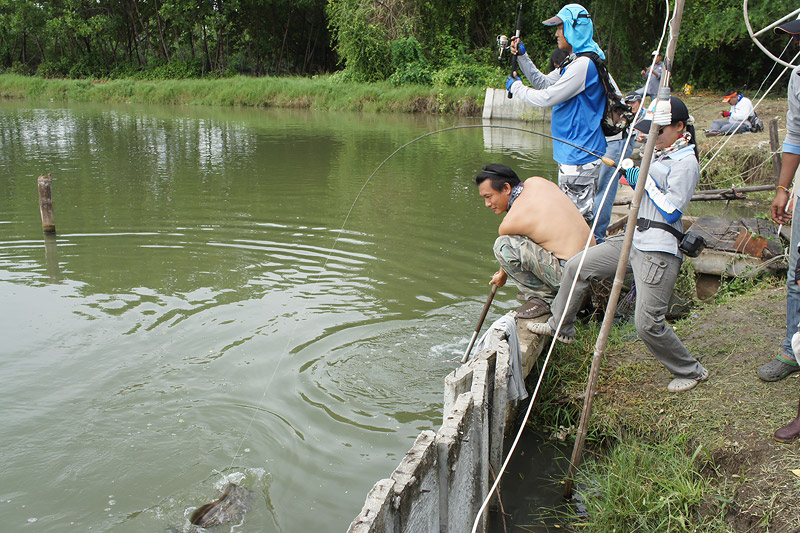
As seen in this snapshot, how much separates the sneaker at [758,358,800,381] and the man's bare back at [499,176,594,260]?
1.47m

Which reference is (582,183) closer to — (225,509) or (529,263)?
(529,263)

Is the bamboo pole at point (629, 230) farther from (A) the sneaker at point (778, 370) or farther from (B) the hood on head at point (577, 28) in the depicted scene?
(B) the hood on head at point (577, 28)

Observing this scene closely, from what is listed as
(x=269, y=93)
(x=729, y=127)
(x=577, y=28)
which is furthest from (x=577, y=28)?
(x=269, y=93)

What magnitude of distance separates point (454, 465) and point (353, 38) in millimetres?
28461

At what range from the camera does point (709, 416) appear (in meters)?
3.76

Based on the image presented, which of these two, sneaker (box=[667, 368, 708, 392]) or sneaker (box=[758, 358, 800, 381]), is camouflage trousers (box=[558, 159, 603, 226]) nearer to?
sneaker (box=[667, 368, 708, 392])

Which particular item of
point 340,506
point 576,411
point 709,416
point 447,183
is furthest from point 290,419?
point 447,183

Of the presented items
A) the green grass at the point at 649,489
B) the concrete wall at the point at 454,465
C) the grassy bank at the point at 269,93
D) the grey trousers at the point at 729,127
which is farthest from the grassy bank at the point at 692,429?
the grassy bank at the point at 269,93

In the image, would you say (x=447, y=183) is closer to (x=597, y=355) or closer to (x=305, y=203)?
(x=305, y=203)

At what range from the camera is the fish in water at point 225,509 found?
3.73m

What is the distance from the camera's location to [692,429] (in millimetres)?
3730

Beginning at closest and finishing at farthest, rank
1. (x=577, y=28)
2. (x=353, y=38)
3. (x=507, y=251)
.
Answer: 1. (x=507, y=251)
2. (x=577, y=28)
3. (x=353, y=38)

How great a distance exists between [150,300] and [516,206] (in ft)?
13.0

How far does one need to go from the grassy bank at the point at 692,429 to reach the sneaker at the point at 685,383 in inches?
1.8
